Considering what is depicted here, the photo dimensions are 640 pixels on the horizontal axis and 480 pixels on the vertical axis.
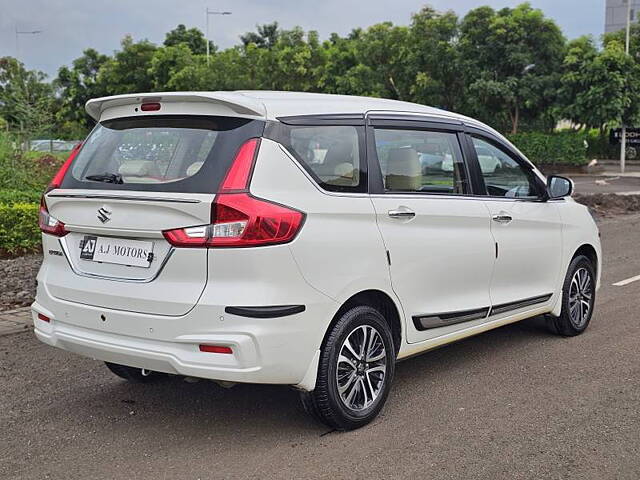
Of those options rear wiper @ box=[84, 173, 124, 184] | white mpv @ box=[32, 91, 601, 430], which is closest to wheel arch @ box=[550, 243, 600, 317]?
white mpv @ box=[32, 91, 601, 430]

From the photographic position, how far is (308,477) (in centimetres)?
388

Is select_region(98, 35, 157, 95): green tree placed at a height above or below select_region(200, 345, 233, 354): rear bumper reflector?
above

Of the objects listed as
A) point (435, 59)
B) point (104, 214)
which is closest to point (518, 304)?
point (104, 214)

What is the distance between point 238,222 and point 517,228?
2615 millimetres

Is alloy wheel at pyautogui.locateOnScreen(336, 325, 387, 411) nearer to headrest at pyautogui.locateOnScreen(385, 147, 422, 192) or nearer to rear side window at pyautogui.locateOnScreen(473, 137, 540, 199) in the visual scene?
headrest at pyautogui.locateOnScreen(385, 147, 422, 192)

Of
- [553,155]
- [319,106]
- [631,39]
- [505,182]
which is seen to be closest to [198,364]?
[319,106]

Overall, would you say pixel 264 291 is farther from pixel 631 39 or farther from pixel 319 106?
pixel 631 39

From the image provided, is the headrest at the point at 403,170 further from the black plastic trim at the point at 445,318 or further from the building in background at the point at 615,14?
the building in background at the point at 615,14

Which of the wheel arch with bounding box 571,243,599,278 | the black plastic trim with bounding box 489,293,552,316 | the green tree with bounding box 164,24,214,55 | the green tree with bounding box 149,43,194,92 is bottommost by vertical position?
the black plastic trim with bounding box 489,293,552,316

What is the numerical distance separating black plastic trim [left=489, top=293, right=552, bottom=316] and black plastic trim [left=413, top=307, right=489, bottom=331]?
0.14 metres

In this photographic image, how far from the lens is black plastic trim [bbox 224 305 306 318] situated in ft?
12.8

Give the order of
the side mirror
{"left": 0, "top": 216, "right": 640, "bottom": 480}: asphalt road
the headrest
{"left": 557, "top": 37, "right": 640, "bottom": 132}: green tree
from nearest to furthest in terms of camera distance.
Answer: {"left": 0, "top": 216, "right": 640, "bottom": 480}: asphalt road, the headrest, the side mirror, {"left": 557, "top": 37, "right": 640, "bottom": 132}: green tree

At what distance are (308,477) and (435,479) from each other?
0.61 meters

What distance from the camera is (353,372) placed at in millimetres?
4457
